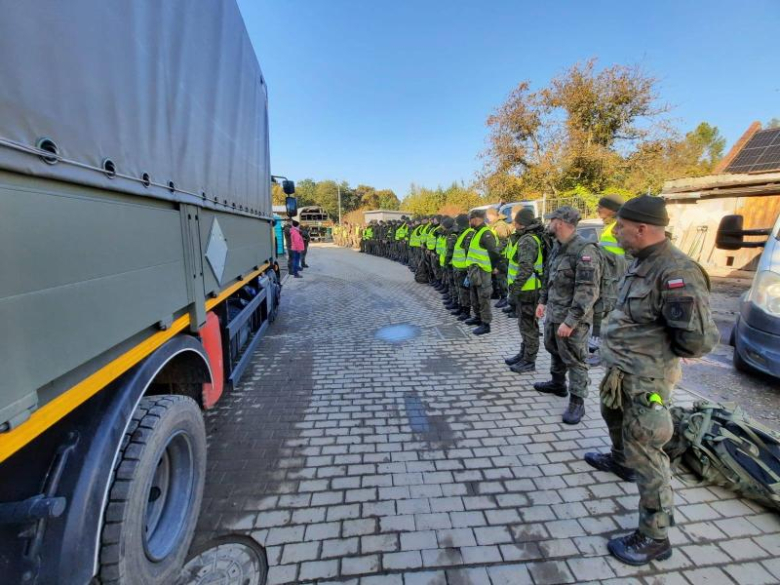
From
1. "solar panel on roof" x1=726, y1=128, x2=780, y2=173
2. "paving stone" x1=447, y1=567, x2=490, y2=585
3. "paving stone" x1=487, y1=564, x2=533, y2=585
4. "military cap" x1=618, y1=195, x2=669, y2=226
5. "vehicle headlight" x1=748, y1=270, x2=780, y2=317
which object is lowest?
"paving stone" x1=447, y1=567, x2=490, y2=585

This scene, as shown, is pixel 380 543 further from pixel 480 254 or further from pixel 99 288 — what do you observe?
pixel 480 254

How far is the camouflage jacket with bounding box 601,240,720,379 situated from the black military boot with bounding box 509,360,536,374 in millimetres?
2413

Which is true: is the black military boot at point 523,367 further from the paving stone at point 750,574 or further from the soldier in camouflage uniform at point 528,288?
the paving stone at point 750,574

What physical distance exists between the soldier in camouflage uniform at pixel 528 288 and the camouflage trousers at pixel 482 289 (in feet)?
4.23

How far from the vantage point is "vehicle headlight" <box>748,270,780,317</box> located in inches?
148

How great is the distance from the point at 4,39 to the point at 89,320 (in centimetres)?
81

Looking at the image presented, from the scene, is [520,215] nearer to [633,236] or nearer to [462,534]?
[633,236]

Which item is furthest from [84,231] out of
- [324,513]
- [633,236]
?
[633,236]

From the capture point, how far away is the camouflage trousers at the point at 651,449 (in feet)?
6.88

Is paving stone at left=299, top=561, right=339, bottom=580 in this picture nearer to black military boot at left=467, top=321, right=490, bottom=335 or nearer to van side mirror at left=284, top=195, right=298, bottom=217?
black military boot at left=467, top=321, right=490, bottom=335

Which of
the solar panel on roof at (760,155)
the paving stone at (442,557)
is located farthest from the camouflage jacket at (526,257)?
the solar panel on roof at (760,155)

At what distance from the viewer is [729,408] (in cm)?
299

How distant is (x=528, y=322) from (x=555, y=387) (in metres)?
0.92

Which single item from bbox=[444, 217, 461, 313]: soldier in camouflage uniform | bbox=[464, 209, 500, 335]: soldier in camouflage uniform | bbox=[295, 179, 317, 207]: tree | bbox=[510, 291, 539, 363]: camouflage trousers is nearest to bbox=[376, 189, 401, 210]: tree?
bbox=[295, 179, 317, 207]: tree
